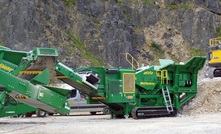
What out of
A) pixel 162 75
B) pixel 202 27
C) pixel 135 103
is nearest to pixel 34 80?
pixel 135 103

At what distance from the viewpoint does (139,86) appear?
17.9m

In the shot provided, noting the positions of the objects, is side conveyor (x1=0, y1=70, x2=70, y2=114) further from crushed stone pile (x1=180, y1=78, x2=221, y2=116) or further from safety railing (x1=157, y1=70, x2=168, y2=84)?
crushed stone pile (x1=180, y1=78, x2=221, y2=116)

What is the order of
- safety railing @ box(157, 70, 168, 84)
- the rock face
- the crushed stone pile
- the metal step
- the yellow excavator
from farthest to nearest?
the rock face
the yellow excavator
safety railing @ box(157, 70, 168, 84)
the crushed stone pile
the metal step

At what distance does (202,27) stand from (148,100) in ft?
163

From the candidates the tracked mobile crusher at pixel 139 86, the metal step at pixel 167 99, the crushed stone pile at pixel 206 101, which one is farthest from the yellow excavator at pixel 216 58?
the metal step at pixel 167 99

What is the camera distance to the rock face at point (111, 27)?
52166 millimetres

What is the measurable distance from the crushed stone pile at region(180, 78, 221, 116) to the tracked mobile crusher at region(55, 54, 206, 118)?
0.33 meters

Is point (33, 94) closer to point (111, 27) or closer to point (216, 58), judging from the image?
point (216, 58)

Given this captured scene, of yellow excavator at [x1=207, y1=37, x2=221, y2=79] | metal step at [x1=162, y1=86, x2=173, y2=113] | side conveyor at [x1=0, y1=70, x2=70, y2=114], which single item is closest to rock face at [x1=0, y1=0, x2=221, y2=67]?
yellow excavator at [x1=207, y1=37, x2=221, y2=79]

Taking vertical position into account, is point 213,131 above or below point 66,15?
below

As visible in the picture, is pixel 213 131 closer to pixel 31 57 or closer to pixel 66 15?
pixel 31 57

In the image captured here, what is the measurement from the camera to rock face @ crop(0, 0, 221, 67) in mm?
52166

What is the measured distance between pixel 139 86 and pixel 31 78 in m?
5.30

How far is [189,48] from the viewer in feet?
213
